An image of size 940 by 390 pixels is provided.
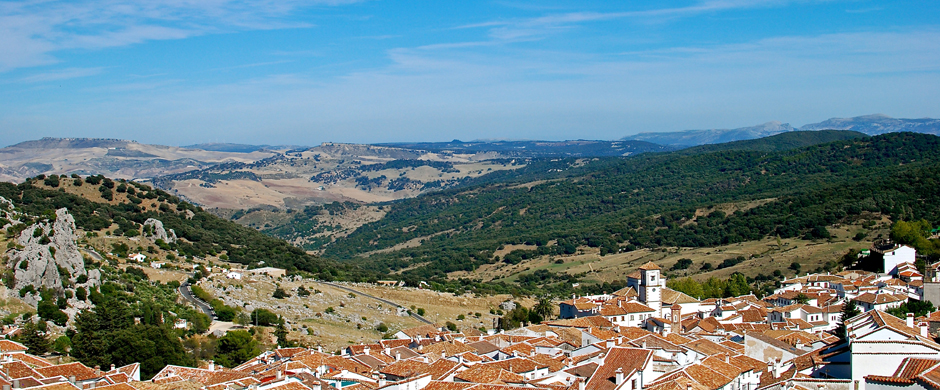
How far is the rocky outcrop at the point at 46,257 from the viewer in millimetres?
41375

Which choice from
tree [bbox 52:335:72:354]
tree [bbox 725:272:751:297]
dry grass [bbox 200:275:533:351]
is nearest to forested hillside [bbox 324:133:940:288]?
tree [bbox 725:272:751:297]

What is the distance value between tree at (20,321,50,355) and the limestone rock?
7.31m

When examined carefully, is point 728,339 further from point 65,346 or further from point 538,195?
point 538,195

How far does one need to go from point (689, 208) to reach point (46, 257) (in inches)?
3884

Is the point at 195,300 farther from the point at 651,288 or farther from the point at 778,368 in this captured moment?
the point at 778,368

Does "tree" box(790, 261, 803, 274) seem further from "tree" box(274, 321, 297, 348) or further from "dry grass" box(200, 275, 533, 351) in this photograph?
"tree" box(274, 321, 297, 348)

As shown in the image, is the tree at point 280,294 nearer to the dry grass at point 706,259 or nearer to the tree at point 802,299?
the tree at point 802,299

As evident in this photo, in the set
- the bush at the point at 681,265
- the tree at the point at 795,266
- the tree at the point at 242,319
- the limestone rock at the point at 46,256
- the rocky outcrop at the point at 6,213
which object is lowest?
the bush at the point at 681,265

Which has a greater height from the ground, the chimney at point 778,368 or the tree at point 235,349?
the chimney at point 778,368

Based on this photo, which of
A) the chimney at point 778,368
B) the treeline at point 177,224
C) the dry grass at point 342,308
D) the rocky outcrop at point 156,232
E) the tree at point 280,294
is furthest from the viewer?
the treeline at point 177,224

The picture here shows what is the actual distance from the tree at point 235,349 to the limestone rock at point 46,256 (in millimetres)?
9741

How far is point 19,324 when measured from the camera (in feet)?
123

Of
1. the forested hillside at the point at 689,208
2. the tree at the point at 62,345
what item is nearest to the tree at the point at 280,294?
the tree at the point at 62,345

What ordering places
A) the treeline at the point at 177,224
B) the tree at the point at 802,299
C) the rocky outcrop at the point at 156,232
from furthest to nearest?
the treeline at the point at 177,224 → the rocky outcrop at the point at 156,232 → the tree at the point at 802,299
